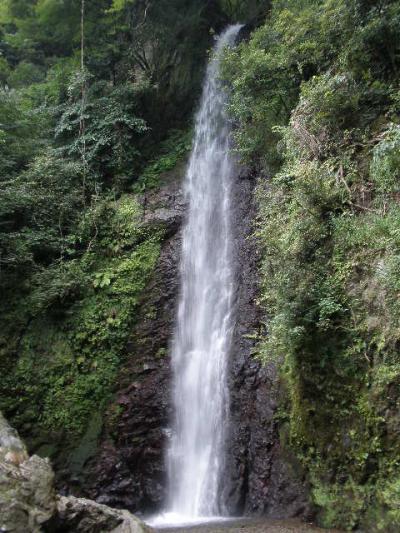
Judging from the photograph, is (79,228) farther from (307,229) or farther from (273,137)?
(307,229)

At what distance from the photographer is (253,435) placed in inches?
295

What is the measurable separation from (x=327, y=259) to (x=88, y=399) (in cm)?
563

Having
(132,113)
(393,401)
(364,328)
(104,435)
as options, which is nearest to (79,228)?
(132,113)

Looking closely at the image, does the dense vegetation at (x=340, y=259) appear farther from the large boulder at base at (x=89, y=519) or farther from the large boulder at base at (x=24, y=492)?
the large boulder at base at (x=24, y=492)

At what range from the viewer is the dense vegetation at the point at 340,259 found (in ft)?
18.2

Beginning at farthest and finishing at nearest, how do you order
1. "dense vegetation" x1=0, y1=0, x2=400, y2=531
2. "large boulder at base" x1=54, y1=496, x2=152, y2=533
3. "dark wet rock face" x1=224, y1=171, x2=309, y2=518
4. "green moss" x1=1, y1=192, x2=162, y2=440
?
"green moss" x1=1, y1=192, x2=162, y2=440 < "dark wet rock face" x1=224, y1=171, x2=309, y2=518 < "dense vegetation" x1=0, y1=0, x2=400, y2=531 < "large boulder at base" x1=54, y1=496, x2=152, y2=533

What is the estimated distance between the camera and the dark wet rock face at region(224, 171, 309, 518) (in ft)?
21.4

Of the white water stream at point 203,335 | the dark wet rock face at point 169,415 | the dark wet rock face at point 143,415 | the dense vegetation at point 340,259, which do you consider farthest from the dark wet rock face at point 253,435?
the dark wet rock face at point 143,415

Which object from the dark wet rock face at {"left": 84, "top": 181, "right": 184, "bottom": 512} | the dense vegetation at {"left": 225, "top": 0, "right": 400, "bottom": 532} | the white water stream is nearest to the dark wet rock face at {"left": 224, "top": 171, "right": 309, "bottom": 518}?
the white water stream

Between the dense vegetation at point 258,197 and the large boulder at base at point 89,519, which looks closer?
the large boulder at base at point 89,519

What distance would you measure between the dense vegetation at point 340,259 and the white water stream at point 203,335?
1.74 m

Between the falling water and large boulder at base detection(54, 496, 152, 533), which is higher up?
the falling water

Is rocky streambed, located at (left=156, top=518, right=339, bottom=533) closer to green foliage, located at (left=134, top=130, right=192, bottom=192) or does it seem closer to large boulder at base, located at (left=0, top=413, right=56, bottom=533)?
large boulder at base, located at (left=0, top=413, right=56, bottom=533)

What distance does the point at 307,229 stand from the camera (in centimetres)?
Answer: 695
